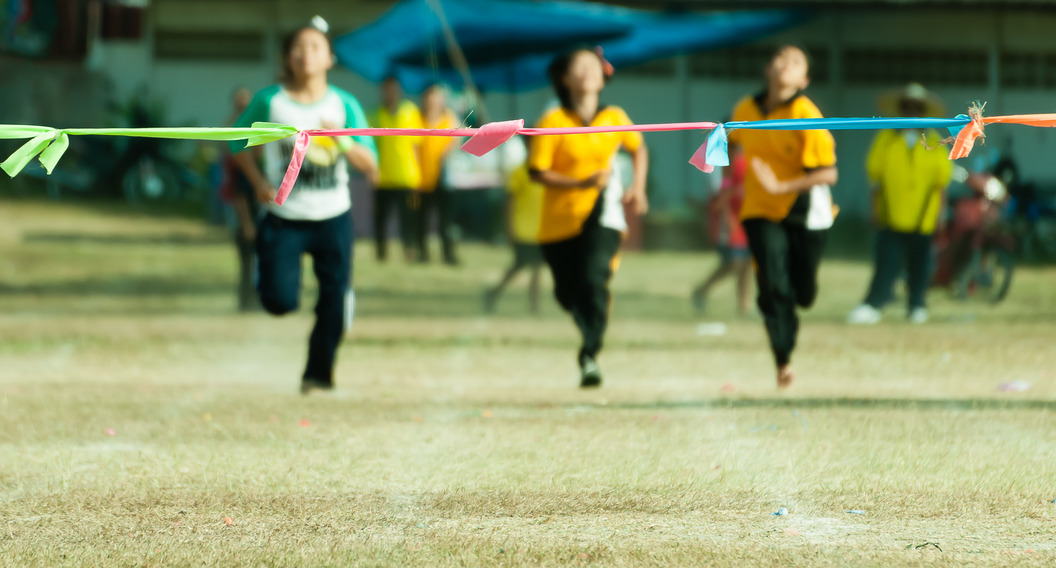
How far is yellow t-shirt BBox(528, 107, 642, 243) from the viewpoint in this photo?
7.37 meters

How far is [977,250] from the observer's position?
13.3 m

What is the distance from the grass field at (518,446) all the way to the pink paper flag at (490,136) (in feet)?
3.49

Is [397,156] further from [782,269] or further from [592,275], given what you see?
[782,269]

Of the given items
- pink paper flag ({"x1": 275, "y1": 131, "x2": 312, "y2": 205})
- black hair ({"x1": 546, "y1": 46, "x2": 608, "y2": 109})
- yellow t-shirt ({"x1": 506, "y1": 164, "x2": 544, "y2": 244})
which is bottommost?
yellow t-shirt ({"x1": 506, "y1": 164, "x2": 544, "y2": 244})

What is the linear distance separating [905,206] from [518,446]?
22.3ft

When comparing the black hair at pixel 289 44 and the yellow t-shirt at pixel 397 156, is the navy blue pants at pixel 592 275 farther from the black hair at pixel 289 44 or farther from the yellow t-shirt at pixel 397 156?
the yellow t-shirt at pixel 397 156

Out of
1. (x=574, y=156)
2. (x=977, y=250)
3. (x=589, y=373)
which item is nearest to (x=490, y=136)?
(x=574, y=156)

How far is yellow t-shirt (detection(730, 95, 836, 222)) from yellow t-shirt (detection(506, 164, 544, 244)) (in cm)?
421

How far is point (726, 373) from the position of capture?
8305 mm

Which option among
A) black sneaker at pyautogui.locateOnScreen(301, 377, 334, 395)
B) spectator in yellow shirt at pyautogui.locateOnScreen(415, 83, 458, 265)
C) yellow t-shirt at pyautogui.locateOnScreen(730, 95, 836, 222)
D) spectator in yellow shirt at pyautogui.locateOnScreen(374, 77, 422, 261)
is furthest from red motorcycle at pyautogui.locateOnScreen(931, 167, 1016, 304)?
black sneaker at pyautogui.locateOnScreen(301, 377, 334, 395)

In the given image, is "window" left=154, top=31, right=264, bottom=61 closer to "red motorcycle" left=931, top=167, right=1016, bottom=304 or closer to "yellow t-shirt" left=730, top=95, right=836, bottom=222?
"red motorcycle" left=931, top=167, right=1016, bottom=304

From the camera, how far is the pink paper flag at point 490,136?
5301 millimetres

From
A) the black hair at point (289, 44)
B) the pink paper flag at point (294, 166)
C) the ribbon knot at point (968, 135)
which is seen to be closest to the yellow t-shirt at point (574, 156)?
the black hair at point (289, 44)

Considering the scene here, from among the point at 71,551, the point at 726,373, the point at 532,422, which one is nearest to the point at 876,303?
the point at 726,373
